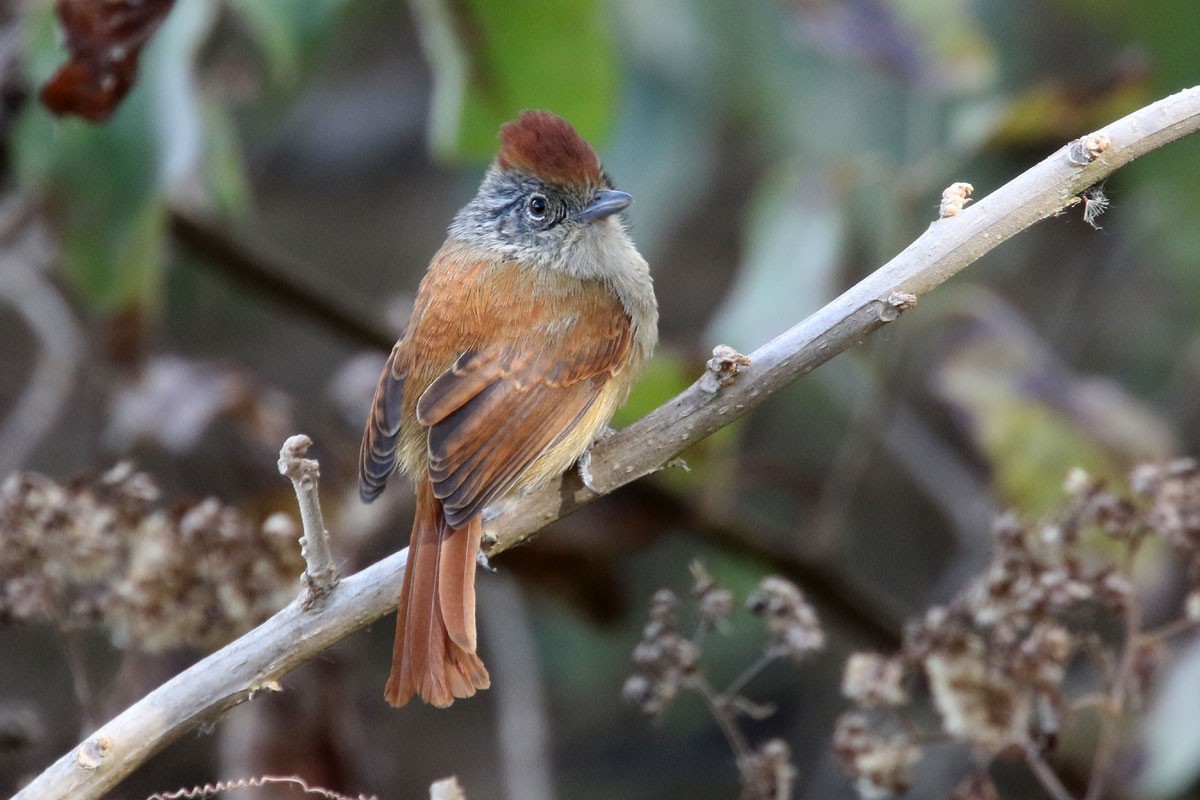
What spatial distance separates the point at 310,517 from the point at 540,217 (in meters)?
1.50

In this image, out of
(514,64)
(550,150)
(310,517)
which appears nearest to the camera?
(310,517)

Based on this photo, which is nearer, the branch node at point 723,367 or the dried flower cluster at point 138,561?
the branch node at point 723,367

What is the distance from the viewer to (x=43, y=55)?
133 inches

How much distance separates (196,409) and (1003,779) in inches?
111

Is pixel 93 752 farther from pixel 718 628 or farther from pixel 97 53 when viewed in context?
pixel 97 53

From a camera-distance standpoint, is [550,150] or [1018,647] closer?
[1018,647]

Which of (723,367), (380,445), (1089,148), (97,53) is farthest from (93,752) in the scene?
(1089,148)

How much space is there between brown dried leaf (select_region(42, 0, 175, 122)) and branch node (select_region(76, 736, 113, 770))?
140 cm

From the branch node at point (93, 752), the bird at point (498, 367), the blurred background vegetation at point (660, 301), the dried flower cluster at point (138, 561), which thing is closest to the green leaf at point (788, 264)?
the blurred background vegetation at point (660, 301)

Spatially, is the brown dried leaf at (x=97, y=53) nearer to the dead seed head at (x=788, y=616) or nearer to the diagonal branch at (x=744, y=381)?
the diagonal branch at (x=744, y=381)

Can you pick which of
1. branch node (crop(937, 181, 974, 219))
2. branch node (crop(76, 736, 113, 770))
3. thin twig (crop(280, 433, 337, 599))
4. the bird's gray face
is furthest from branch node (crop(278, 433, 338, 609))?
the bird's gray face

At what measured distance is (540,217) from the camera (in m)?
3.47

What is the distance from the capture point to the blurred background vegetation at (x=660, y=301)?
351 centimetres

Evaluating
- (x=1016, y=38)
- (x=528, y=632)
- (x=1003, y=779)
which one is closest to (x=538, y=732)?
(x=528, y=632)
